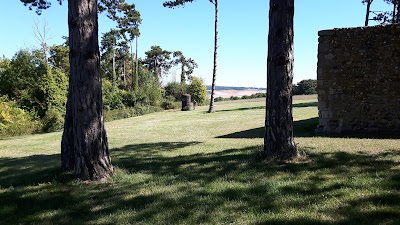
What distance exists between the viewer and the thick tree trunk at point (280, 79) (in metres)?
5.95

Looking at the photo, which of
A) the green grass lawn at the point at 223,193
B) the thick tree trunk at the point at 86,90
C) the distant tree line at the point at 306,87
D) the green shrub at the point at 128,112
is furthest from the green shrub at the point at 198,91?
the thick tree trunk at the point at 86,90

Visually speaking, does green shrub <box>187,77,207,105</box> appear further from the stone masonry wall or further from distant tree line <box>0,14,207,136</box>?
the stone masonry wall

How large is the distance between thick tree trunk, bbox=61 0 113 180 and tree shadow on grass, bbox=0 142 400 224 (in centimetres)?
39

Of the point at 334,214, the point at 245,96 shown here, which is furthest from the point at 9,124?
the point at 245,96

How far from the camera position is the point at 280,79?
6.01 meters

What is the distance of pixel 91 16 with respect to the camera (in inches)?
215

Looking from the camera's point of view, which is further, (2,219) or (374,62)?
(374,62)

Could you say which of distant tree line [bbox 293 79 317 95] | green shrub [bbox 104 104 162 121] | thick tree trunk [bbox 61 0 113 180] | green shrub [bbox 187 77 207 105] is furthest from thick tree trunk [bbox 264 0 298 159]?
distant tree line [bbox 293 79 317 95]

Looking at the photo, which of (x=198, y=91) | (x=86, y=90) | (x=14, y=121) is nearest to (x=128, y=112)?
(x=14, y=121)

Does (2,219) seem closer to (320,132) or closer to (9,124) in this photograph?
(320,132)

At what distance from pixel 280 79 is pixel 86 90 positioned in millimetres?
3347

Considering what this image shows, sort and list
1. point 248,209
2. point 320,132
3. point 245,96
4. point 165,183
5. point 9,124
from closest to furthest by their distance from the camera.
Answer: point 248,209
point 165,183
point 320,132
point 9,124
point 245,96

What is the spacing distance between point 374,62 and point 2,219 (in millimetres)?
9483

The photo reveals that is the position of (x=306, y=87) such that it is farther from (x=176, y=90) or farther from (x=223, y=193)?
(x=223, y=193)
